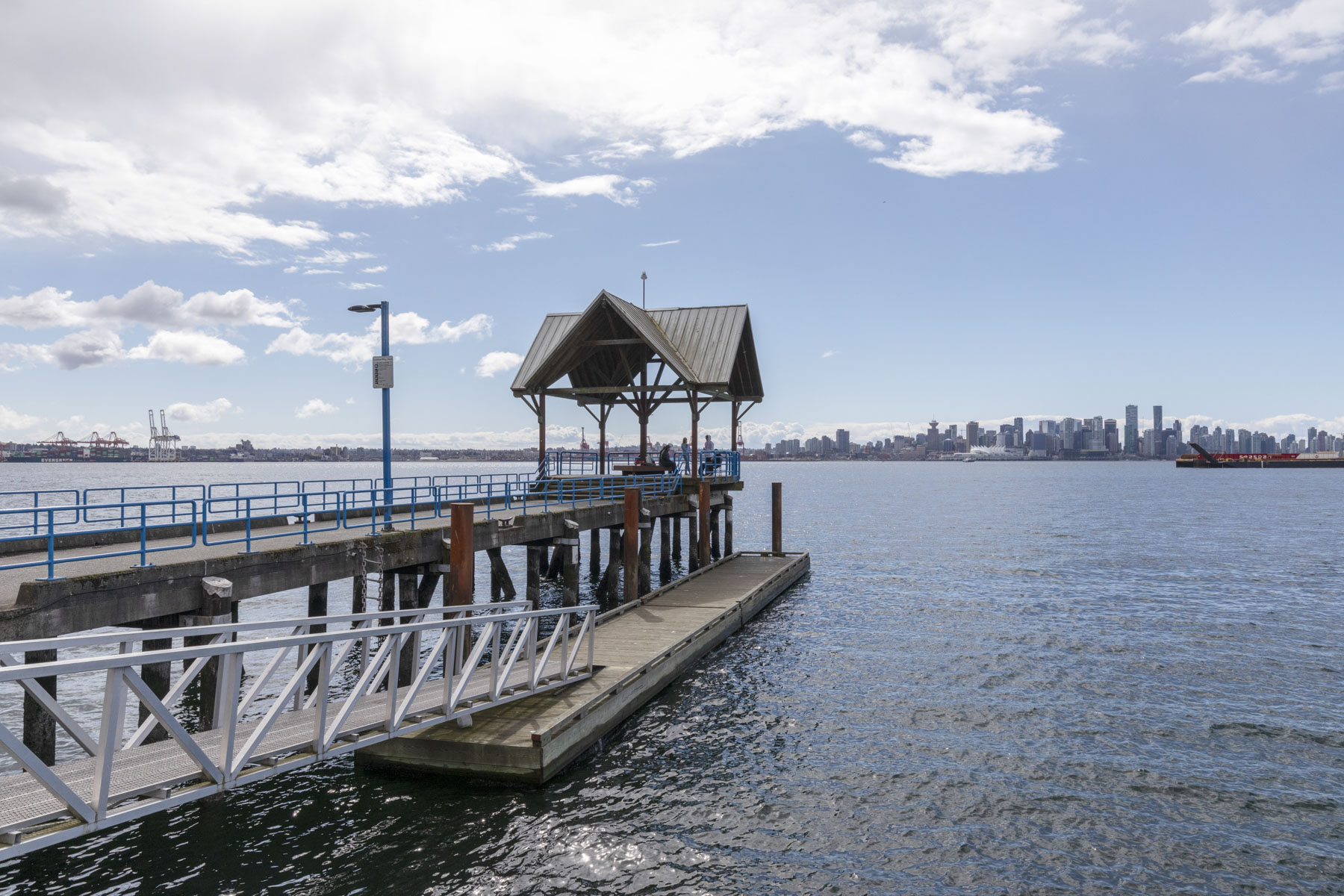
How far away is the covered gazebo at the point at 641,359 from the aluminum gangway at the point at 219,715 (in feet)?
54.2

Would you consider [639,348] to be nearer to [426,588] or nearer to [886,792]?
[426,588]

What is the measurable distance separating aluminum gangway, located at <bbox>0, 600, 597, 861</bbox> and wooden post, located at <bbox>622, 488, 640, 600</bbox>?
8066 millimetres

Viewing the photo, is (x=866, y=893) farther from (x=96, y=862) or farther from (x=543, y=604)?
(x=543, y=604)

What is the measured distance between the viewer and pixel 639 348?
35375mm

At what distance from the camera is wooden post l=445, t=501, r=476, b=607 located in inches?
662

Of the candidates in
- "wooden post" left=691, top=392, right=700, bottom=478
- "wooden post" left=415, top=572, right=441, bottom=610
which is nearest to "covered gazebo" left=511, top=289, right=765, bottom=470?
"wooden post" left=691, top=392, right=700, bottom=478

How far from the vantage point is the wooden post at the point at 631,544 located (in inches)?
948

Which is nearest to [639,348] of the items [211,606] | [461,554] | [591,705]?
[461,554]

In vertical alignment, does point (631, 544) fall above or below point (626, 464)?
below

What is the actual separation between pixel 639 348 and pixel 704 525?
28.7 feet

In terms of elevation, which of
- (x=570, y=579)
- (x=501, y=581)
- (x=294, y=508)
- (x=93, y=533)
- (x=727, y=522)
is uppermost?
(x=93, y=533)

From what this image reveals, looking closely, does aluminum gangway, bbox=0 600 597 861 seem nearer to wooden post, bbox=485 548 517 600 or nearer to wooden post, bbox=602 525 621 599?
wooden post, bbox=602 525 621 599

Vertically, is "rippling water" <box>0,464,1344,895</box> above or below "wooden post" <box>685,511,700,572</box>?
below

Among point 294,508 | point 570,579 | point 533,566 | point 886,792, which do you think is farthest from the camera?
point 294,508
